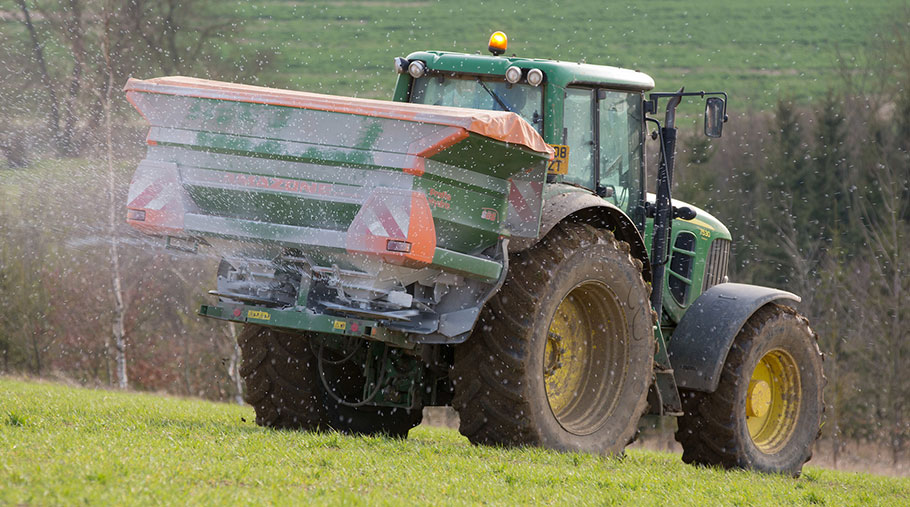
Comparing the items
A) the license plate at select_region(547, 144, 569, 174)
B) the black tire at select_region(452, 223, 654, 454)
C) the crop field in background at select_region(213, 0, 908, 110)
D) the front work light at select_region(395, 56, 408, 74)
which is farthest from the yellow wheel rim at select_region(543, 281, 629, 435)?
the crop field in background at select_region(213, 0, 908, 110)

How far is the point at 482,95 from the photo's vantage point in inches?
309

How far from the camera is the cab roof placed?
7645mm

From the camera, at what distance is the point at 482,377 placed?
683cm

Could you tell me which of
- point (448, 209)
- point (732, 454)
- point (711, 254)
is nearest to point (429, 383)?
point (448, 209)

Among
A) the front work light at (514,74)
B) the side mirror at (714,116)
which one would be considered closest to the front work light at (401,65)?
the front work light at (514,74)

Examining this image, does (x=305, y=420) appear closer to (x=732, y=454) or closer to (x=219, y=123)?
(x=219, y=123)

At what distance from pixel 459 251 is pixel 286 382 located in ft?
6.02

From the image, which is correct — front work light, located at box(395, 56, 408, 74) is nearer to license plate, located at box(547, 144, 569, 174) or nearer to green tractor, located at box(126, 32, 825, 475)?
green tractor, located at box(126, 32, 825, 475)

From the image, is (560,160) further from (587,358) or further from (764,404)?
(764,404)

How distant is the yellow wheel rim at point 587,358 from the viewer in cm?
757

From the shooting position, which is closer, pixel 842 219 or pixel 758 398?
pixel 758 398

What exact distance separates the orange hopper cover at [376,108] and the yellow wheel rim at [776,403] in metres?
3.73

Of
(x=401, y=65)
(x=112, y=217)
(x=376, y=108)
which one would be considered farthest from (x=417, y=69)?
(x=112, y=217)

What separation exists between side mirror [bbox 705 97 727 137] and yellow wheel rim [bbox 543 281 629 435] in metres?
1.53
